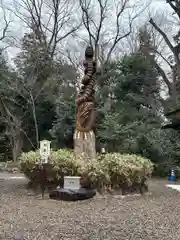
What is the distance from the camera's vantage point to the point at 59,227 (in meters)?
5.21

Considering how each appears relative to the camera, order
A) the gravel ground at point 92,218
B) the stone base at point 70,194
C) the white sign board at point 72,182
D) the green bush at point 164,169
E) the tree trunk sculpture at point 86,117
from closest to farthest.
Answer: the gravel ground at point 92,218 → the stone base at point 70,194 → the white sign board at point 72,182 → the tree trunk sculpture at point 86,117 → the green bush at point 164,169

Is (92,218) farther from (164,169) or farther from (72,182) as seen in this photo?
(164,169)

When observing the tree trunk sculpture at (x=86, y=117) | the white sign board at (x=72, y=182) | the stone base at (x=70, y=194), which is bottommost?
the stone base at (x=70, y=194)

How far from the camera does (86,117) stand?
32.4 feet

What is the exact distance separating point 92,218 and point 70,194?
1994 millimetres

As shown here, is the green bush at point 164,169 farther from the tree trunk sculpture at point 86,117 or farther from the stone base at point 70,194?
the stone base at point 70,194

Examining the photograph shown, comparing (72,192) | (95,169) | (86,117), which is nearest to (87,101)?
(86,117)

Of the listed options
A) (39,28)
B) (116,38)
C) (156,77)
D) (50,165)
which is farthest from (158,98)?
(50,165)

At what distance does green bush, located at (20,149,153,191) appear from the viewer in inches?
331

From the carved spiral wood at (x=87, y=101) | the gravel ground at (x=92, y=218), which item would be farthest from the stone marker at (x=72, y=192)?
the carved spiral wood at (x=87, y=101)

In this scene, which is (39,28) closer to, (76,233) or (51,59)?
(51,59)

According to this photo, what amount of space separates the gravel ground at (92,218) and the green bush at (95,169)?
43 cm

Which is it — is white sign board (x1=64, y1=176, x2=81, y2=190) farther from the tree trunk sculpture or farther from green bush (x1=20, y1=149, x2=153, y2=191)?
the tree trunk sculpture

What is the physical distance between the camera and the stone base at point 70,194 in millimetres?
7918
